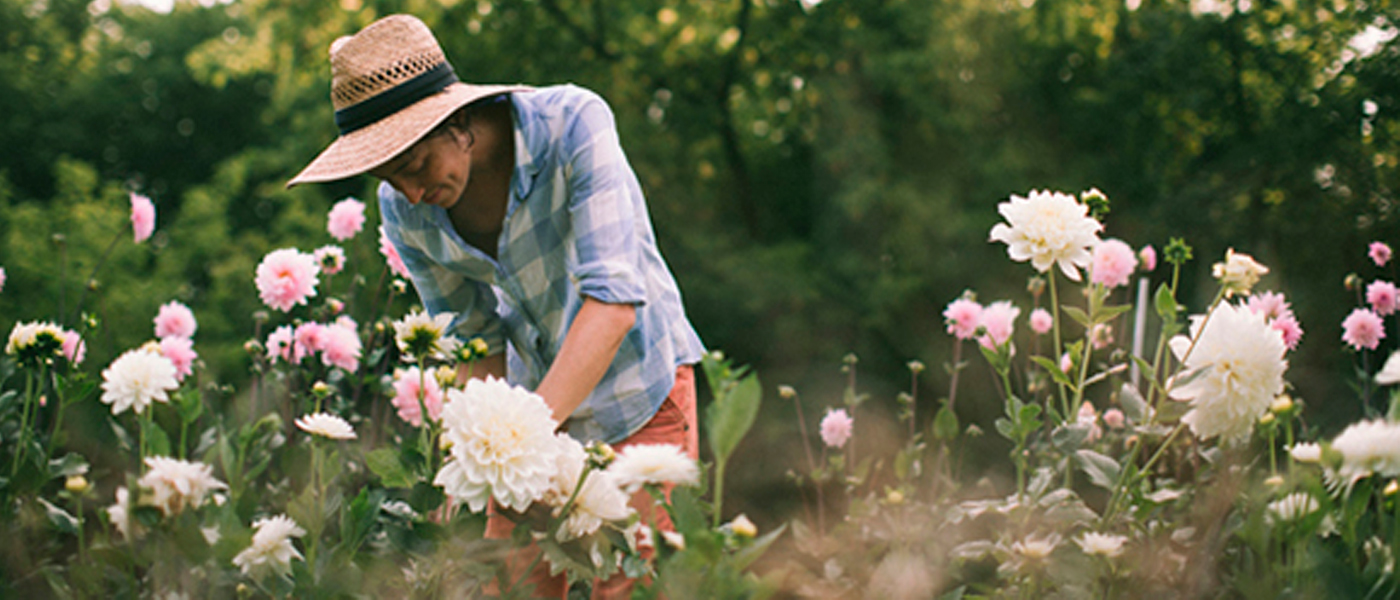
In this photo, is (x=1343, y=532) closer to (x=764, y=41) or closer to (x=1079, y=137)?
(x=1079, y=137)

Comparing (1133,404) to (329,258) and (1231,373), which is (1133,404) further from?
(329,258)

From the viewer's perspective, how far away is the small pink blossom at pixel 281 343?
203 centimetres

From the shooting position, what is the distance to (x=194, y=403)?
113 cm

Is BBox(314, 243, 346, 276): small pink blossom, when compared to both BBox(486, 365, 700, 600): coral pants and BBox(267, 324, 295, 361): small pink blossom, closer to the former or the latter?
BBox(267, 324, 295, 361): small pink blossom

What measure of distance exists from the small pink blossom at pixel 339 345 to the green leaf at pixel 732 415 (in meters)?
1.56

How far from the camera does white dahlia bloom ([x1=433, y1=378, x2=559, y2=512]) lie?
33.4 inches

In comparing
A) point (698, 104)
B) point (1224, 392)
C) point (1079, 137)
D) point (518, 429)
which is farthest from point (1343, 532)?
point (698, 104)

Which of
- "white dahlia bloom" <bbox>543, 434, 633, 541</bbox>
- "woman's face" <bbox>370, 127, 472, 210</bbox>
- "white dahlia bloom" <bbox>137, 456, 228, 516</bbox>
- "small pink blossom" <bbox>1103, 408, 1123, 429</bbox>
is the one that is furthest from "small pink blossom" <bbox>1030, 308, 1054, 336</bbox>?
"white dahlia bloom" <bbox>137, 456, 228, 516</bbox>

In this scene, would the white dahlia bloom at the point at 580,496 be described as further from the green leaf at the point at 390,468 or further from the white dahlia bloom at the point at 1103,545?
the white dahlia bloom at the point at 1103,545

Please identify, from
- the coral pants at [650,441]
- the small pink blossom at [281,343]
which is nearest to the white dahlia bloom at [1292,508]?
the coral pants at [650,441]

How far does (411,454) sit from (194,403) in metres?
0.36

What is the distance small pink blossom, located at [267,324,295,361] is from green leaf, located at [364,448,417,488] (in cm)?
116

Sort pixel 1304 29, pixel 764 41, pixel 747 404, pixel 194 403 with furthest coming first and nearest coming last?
pixel 764 41
pixel 1304 29
pixel 194 403
pixel 747 404

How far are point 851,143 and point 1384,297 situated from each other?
6.69 meters
